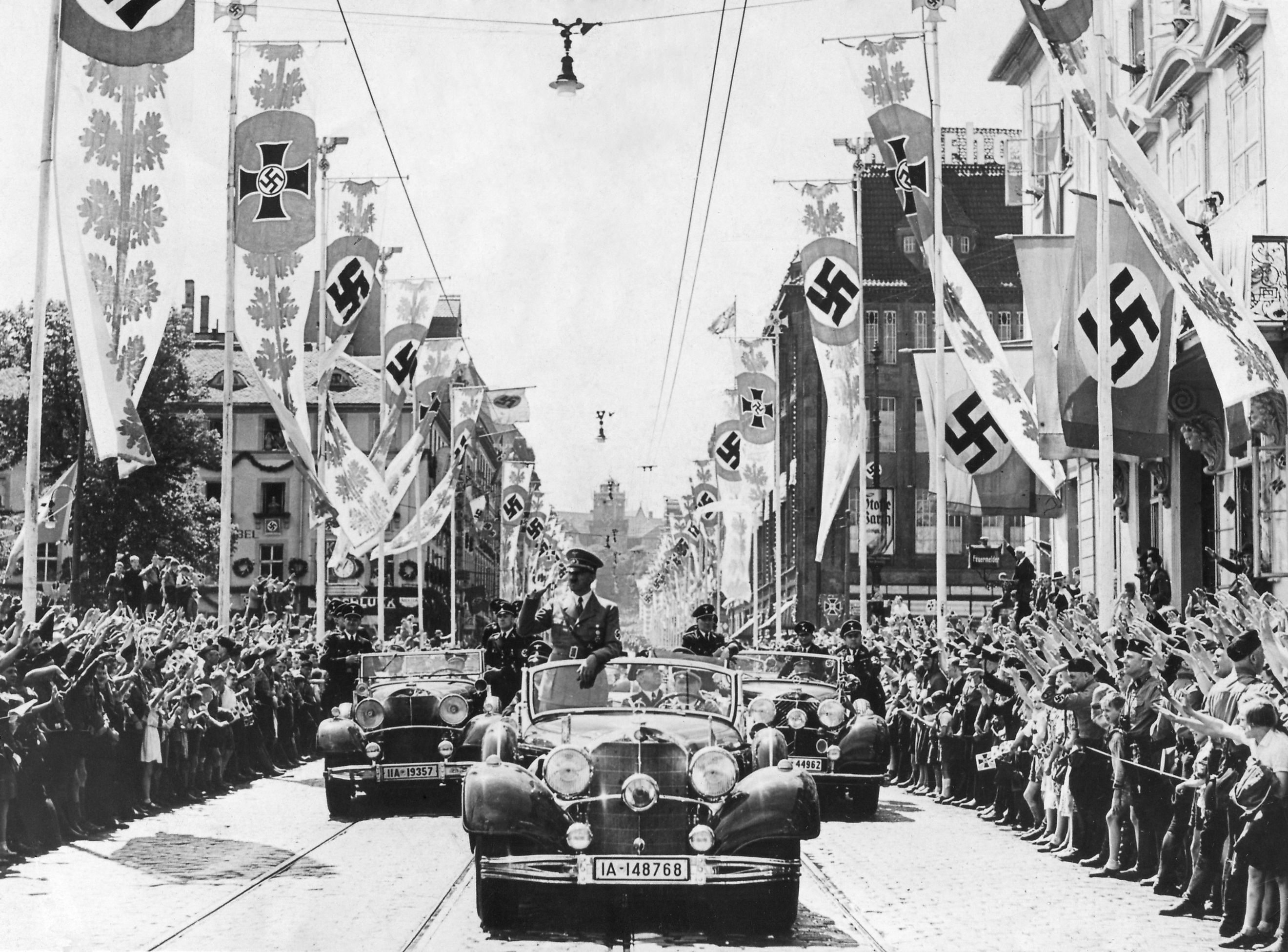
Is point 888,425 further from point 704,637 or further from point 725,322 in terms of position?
point 704,637

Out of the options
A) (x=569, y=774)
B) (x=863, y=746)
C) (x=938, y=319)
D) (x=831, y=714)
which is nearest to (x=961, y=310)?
(x=938, y=319)

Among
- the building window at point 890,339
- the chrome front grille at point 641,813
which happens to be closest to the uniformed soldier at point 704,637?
the chrome front grille at point 641,813

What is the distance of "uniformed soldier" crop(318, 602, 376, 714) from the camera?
23.8 metres

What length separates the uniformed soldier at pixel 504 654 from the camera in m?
18.5

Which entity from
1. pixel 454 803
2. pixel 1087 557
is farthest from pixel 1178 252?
pixel 1087 557

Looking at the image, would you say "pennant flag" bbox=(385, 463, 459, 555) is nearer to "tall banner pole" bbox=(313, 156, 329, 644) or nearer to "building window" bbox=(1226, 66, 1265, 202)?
"tall banner pole" bbox=(313, 156, 329, 644)

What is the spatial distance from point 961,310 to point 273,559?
56345mm

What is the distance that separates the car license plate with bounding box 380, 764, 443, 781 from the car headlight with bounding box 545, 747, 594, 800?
727 centimetres

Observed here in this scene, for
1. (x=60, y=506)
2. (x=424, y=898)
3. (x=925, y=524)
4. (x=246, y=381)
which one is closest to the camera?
(x=424, y=898)

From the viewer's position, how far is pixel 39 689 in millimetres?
13586

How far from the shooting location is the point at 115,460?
43750 millimetres

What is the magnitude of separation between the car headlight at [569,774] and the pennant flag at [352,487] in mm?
18817

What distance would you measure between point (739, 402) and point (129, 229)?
935 inches

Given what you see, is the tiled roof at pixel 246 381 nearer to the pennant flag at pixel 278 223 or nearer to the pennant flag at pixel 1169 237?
the pennant flag at pixel 278 223
